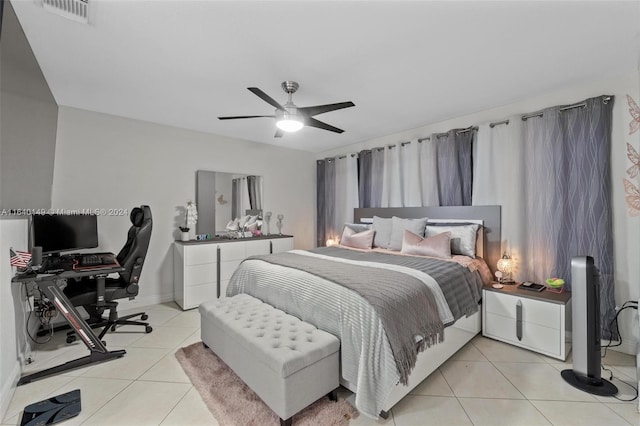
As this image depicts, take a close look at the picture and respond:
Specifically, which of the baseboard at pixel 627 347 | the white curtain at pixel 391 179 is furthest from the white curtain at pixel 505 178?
the white curtain at pixel 391 179

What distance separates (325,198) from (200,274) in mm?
2578

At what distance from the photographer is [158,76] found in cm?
253

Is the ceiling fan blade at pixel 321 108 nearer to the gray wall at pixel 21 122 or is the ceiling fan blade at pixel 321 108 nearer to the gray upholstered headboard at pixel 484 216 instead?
the gray wall at pixel 21 122

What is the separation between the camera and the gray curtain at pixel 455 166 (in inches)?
139

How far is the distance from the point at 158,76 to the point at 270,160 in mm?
2602

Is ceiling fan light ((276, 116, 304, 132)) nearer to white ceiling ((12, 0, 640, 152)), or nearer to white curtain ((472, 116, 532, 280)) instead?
white ceiling ((12, 0, 640, 152))

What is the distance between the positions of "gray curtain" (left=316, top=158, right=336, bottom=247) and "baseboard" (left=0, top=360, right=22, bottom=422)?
4.06 meters

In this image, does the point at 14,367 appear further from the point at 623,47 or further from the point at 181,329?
the point at 623,47

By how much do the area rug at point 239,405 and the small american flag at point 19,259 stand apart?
1.34m

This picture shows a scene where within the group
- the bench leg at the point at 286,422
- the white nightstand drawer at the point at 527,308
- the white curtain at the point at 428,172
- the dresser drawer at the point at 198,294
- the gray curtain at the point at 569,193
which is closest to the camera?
the bench leg at the point at 286,422

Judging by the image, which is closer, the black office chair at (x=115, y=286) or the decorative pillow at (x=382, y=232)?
the black office chair at (x=115, y=286)

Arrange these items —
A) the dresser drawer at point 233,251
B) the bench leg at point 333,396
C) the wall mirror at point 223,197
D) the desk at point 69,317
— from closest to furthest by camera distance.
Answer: the bench leg at point 333,396 < the desk at point 69,317 < the dresser drawer at point 233,251 < the wall mirror at point 223,197

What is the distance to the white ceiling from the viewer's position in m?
1.72

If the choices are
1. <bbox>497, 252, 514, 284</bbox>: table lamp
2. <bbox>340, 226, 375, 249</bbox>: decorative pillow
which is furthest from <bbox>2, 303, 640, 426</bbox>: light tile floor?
<bbox>340, 226, 375, 249</bbox>: decorative pillow
